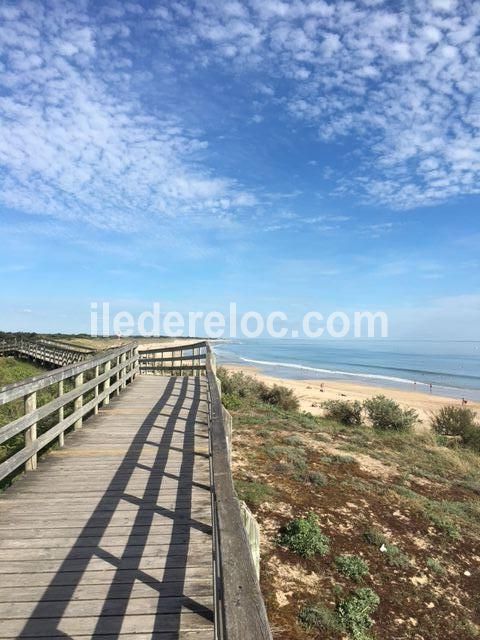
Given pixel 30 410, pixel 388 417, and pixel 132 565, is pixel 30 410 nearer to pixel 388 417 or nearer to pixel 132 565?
pixel 132 565

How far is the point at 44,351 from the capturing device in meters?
30.9

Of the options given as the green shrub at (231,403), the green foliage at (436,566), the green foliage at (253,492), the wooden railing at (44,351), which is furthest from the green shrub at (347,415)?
the wooden railing at (44,351)

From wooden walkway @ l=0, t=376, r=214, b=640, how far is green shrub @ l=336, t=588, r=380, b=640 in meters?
1.95

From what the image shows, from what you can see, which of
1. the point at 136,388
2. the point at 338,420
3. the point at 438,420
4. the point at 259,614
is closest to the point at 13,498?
the point at 259,614

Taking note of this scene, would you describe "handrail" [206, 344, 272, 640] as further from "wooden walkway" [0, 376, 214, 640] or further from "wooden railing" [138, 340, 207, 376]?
"wooden railing" [138, 340, 207, 376]

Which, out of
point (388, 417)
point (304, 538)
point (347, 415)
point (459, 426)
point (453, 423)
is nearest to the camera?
point (304, 538)

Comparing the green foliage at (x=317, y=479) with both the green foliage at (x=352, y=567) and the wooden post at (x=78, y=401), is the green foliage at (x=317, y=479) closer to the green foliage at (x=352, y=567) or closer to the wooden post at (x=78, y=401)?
the green foliage at (x=352, y=567)

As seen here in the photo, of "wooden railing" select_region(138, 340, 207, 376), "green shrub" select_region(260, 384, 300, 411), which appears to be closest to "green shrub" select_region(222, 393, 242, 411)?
"wooden railing" select_region(138, 340, 207, 376)

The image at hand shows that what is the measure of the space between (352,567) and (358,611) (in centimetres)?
81

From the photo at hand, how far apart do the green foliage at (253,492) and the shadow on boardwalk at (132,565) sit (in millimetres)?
1429

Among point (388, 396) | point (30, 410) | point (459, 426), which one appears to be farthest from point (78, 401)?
point (388, 396)

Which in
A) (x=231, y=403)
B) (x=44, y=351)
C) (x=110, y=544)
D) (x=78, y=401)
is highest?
(x=78, y=401)

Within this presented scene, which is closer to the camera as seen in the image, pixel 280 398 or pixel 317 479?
pixel 317 479

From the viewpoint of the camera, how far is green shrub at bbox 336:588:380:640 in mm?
4773
